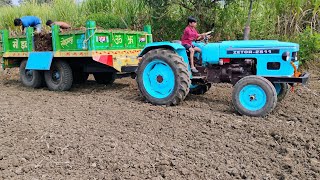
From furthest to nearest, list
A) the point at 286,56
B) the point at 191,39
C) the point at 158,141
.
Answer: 1. the point at 191,39
2. the point at 286,56
3. the point at 158,141

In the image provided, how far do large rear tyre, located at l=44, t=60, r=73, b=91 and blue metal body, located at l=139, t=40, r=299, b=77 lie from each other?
8.78 feet

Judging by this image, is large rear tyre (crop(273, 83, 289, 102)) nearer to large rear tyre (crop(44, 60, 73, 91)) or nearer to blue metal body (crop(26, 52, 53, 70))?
large rear tyre (crop(44, 60, 73, 91))

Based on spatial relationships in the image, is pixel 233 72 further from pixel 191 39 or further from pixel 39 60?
pixel 39 60

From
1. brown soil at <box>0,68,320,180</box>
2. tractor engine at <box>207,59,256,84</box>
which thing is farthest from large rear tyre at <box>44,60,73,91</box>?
tractor engine at <box>207,59,256,84</box>

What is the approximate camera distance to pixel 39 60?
7.83 meters

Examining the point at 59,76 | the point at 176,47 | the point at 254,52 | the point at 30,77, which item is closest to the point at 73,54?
the point at 59,76

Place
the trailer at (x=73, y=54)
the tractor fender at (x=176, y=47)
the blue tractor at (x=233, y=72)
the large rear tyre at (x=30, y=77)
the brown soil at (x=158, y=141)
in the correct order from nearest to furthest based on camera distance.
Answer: the brown soil at (x=158, y=141), the blue tractor at (x=233, y=72), the tractor fender at (x=176, y=47), the trailer at (x=73, y=54), the large rear tyre at (x=30, y=77)

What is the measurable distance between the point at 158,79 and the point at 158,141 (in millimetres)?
1944

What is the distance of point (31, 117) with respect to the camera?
5.30 meters

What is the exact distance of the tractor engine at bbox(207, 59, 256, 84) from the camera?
17.9ft

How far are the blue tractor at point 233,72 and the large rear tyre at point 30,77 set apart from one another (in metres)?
3.28

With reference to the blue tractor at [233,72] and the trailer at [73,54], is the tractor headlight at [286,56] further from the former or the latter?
the trailer at [73,54]

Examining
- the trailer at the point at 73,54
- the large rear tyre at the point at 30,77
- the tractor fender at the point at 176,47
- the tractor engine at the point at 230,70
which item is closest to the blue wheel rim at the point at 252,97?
the tractor engine at the point at 230,70

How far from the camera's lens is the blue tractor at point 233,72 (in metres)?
5.00
